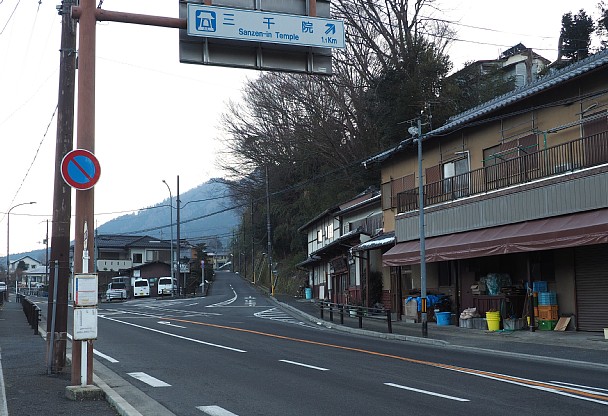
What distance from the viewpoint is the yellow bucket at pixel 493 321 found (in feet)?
80.4

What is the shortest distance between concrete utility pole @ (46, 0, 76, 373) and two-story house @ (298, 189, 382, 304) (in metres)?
23.2

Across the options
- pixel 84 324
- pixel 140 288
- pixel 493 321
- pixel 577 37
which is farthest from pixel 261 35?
pixel 140 288

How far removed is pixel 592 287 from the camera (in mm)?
21469

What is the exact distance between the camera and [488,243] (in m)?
23.5

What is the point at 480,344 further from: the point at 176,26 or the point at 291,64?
the point at 176,26

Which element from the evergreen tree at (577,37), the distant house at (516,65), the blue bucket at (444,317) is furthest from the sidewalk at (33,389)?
the evergreen tree at (577,37)

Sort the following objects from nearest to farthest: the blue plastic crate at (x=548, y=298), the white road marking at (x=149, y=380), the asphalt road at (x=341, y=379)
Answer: the asphalt road at (x=341, y=379) → the white road marking at (x=149, y=380) → the blue plastic crate at (x=548, y=298)

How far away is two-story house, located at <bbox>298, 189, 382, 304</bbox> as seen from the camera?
38.7m

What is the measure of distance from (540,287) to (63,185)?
1675cm

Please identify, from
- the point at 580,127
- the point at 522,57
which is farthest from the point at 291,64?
the point at 522,57

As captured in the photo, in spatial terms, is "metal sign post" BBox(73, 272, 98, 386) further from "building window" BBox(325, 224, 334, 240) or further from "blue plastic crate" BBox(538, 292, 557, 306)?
"building window" BBox(325, 224, 334, 240)

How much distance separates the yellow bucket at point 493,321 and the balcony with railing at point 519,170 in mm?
4668

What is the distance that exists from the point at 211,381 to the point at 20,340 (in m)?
11.2

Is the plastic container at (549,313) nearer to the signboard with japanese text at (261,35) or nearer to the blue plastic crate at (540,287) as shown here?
the blue plastic crate at (540,287)
